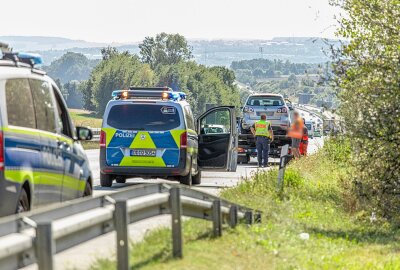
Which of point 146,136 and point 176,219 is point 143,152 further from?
point 176,219

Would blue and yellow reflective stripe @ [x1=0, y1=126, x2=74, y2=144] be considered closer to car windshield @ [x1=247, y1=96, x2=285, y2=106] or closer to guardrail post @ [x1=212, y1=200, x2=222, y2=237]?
guardrail post @ [x1=212, y1=200, x2=222, y2=237]

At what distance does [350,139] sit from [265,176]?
3.21 meters

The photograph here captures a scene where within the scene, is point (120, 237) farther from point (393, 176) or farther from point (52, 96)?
point (393, 176)

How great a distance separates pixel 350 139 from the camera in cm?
1870

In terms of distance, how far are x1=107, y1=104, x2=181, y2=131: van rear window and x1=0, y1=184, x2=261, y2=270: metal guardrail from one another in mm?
9788

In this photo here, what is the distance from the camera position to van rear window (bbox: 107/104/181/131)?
74.9 feet

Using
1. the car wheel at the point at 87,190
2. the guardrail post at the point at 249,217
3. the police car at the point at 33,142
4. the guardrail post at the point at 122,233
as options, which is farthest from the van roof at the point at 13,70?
the guardrail post at the point at 249,217

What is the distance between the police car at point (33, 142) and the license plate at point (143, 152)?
30.4ft

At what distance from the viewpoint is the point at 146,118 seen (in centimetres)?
2286

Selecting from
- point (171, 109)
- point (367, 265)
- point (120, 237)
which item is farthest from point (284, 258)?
point (171, 109)

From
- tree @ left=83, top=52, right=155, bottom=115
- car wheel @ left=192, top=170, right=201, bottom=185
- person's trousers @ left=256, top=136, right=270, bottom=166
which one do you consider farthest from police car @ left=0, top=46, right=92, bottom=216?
tree @ left=83, top=52, right=155, bottom=115

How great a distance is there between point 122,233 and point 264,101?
3640cm

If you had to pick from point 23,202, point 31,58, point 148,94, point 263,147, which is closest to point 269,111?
point 263,147

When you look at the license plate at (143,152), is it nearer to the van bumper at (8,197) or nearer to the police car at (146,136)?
the police car at (146,136)
